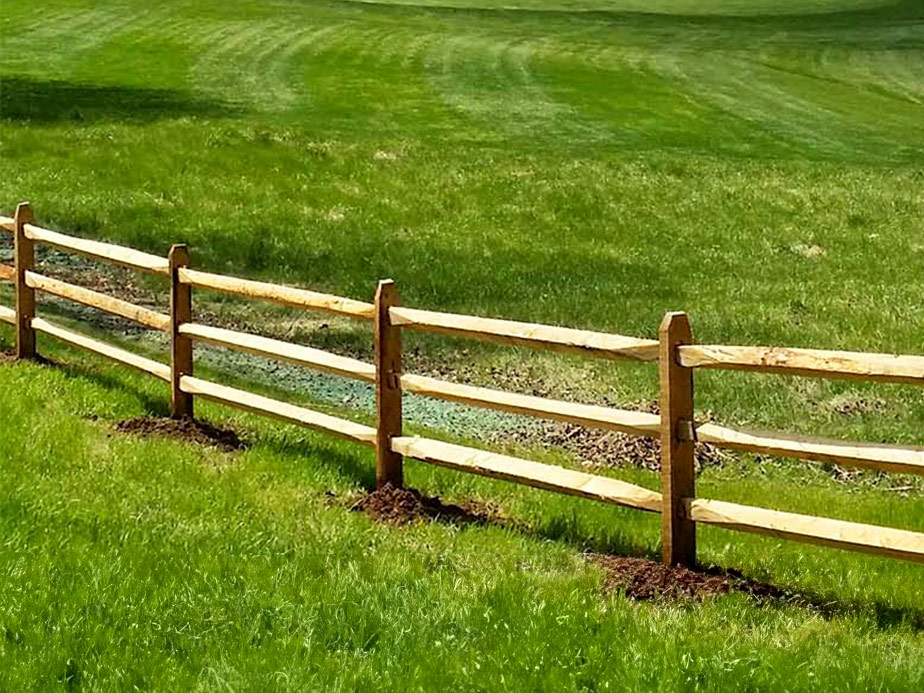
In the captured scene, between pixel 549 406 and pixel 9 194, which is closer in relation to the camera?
pixel 549 406

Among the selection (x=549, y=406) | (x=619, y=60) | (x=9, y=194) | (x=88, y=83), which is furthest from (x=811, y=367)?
(x=619, y=60)

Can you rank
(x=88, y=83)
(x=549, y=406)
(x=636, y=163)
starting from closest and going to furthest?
(x=549, y=406) < (x=636, y=163) < (x=88, y=83)

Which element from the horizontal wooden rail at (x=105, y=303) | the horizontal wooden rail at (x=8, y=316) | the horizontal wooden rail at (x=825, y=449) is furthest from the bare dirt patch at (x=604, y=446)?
the horizontal wooden rail at (x=8, y=316)

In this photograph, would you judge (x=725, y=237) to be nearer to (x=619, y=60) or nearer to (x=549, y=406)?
(x=549, y=406)

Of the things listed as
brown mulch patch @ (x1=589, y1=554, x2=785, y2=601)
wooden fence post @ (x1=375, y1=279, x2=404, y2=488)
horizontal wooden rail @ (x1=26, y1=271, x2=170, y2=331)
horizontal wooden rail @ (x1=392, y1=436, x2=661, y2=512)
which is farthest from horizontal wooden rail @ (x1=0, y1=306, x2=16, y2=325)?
brown mulch patch @ (x1=589, y1=554, x2=785, y2=601)

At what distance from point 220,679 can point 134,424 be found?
5.46 metres

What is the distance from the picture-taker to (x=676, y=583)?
746 centimetres

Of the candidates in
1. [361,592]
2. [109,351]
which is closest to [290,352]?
[109,351]

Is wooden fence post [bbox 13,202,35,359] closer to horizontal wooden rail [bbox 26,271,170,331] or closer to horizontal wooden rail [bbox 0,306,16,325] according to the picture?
horizontal wooden rail [bbox 26,271,170,331]

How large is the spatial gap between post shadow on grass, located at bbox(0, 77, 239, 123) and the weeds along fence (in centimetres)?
1924

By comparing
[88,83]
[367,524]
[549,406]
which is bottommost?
[367,524]

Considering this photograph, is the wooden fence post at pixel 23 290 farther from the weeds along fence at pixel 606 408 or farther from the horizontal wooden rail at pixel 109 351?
the weeds along fence at pixel 606 408

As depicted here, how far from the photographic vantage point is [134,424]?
11.0 meters

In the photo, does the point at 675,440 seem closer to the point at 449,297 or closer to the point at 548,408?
the point at 548,408
